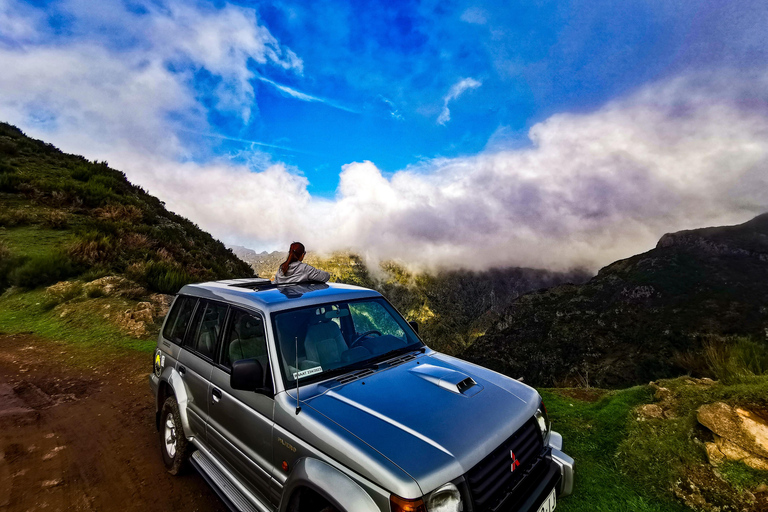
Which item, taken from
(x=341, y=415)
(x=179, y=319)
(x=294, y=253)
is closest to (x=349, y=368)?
(x=341, y=415)

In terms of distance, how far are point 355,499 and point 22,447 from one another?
5371 mm

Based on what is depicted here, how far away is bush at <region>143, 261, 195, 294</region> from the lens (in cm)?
1193

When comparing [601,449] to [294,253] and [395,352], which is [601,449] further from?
[294,253]

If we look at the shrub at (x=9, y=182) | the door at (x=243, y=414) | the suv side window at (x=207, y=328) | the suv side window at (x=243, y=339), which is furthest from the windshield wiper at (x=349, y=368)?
the shrub at (x=9, y=182)

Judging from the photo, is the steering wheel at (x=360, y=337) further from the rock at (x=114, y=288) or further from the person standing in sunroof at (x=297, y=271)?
the rock at (x=114, y=288)

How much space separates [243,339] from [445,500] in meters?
2.20

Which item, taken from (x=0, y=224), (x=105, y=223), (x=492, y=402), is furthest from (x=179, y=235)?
(x=492, y=402)

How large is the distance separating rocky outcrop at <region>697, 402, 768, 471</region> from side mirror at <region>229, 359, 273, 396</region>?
4093 millimetres

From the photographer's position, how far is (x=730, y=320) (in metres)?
111

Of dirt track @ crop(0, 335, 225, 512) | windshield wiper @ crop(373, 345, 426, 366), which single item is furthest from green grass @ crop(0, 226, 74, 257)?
windshield wiper @ crop(373, 345, 426, 366)

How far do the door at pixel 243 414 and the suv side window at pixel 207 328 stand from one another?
0.71 feet

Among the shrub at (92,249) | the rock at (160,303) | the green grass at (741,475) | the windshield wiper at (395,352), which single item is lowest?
the rock at (160,303)

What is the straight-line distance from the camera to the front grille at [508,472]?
2.00m

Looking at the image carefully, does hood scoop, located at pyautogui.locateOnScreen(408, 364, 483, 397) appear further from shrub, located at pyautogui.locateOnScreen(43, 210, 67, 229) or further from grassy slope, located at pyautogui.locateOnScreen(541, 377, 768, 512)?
shrub, located at pyautogui.locateOnScreen(43, 210, 67, 229)
